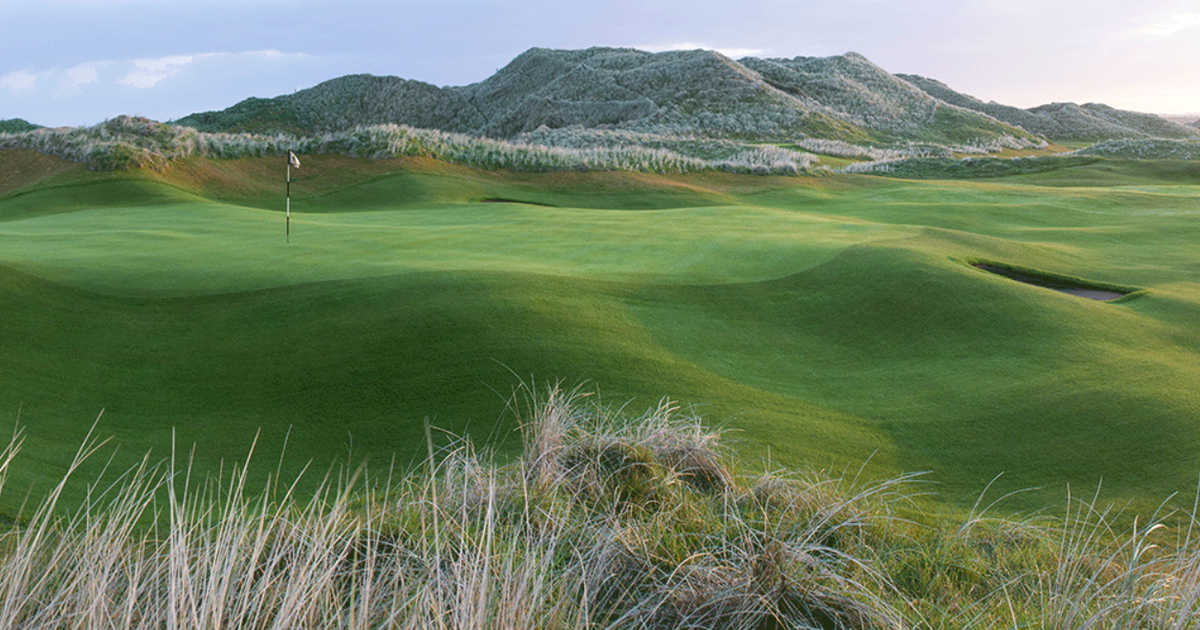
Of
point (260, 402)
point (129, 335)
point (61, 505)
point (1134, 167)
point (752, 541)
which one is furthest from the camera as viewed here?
point (1134, 167)

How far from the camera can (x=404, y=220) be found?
17781 millimetres

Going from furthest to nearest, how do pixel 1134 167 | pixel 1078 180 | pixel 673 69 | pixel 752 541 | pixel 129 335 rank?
pixel 673 69, pixel 1134 167, pixel 1078 180, pixel 129 335, pixel 752 541

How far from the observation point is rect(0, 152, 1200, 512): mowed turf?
650 centimetres

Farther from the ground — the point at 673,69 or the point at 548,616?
the point at 673,69

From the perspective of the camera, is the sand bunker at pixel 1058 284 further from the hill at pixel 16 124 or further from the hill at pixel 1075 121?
the hill at pixel 16 124

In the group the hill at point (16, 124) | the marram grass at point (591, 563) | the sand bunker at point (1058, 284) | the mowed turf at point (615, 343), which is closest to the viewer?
the marram grass at point (591, 563)

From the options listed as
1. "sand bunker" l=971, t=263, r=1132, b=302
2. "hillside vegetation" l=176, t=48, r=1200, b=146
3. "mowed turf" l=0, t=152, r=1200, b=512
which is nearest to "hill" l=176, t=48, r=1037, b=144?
"hillside vegetation" l=176, t=48, r=1200, b=146

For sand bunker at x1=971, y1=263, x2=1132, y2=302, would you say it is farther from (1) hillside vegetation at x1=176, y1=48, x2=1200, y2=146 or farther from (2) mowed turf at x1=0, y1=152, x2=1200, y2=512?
(1) hillside vegetation at x1=176, y1=48, x2=1200, y2=146

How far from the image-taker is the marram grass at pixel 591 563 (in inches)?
124

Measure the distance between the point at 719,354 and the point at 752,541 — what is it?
4646mm

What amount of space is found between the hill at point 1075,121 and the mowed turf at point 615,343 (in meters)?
80.2

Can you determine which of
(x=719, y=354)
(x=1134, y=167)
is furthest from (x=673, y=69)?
(x=719, y=354)

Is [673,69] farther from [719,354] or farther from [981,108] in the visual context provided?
[719,354]

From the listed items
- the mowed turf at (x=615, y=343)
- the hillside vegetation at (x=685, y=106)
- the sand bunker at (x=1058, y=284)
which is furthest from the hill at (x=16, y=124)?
the sand bunker at (x=1058, y=284)
